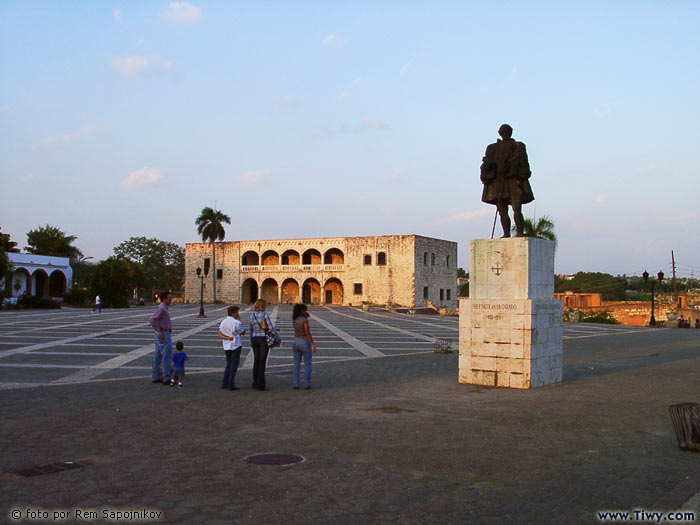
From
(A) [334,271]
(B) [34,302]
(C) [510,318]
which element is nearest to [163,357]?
(C) [510,318]

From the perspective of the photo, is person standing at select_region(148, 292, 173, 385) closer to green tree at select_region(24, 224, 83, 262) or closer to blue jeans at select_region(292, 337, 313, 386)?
blue jeans at select_region(292, 337, 313, 386)

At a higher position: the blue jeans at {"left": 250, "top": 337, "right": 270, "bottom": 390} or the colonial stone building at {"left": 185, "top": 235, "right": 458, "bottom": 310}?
the colonial stone building at {"left": 185, "top": 235, "right": 458, "bottom": 310}

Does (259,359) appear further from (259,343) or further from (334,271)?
(334,271)

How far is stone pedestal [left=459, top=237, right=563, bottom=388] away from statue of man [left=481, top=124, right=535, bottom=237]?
2.29ft

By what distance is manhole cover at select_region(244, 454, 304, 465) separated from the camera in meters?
5.59

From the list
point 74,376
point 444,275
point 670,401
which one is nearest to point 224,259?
point 444,275

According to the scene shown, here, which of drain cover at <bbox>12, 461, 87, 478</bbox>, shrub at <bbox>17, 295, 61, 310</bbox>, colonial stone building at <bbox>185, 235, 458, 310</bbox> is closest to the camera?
drain cover at <bbox>12, 461, 87, 478</bbox>

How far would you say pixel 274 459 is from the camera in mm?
5699

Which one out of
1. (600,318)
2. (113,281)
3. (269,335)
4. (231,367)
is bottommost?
(600,318)

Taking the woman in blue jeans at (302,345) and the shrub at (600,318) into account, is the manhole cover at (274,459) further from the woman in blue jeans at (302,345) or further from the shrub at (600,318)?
the shrub at (600,318)

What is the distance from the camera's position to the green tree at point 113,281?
162 ft

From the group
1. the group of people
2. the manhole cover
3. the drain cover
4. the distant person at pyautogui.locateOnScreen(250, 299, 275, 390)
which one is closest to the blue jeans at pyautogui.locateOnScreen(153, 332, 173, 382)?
the group of people

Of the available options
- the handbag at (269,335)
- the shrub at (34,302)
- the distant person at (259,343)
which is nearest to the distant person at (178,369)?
the distant person at (259,343)

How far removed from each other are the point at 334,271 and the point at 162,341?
51.7m
